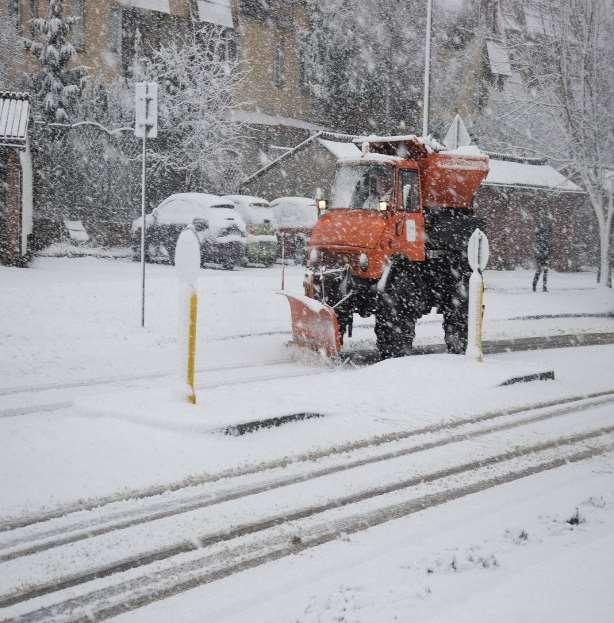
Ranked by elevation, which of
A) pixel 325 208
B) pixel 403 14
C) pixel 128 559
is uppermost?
pixel 403 14

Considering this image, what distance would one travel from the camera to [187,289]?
23.6ft

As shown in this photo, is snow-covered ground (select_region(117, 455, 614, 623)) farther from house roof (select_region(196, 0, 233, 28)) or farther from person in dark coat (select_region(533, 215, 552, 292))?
house roof (select_region(196, 0, 233, 28))

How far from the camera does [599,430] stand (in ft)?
24.6

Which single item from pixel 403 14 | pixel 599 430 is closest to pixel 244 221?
pixel 599 430

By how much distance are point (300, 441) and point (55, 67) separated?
97.1ft

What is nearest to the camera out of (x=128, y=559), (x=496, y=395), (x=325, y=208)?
(x=128, y=559)

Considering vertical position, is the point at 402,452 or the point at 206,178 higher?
the point at 206,178

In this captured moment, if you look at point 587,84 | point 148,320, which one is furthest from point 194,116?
A: point 148,320

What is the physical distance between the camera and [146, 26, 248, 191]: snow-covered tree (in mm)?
32781

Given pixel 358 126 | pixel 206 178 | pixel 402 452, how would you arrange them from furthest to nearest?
pixel 358 126, pixel 206 178, pixel 402 452

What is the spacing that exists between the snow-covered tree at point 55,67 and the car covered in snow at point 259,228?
1002 cm

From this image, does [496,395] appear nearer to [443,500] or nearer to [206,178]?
[443,500]

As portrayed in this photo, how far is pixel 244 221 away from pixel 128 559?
70.4 feet

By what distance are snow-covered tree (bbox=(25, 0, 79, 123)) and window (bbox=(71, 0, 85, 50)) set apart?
2.58m
